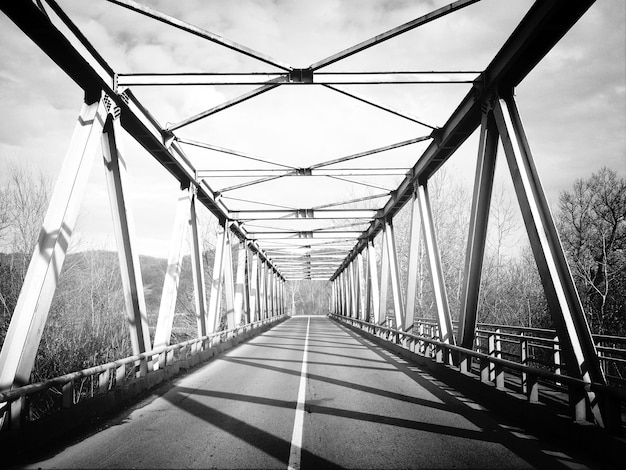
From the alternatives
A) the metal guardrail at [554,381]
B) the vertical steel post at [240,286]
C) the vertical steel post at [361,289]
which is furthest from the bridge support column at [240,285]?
the metal guardrail at [554,381]

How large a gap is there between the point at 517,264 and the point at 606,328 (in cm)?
1415

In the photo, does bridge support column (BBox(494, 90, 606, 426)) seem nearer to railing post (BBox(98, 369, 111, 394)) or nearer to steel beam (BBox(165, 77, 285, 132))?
steel beam (BBox(165, 77, 285, 132))

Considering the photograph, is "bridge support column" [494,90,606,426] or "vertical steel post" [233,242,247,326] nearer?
"bridge support column" [494,90,606,426]

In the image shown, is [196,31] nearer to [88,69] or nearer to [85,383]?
[88,69]

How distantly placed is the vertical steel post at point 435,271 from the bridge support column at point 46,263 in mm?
7906

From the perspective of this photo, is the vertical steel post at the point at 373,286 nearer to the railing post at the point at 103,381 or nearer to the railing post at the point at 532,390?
the railing post at the point at 532,390

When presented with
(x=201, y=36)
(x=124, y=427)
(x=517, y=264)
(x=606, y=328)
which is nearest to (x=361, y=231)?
(x=606, y=328)

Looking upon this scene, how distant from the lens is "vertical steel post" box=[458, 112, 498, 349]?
699cm

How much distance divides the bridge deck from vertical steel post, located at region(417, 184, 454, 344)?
1390 millimetres

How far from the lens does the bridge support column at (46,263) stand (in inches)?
187

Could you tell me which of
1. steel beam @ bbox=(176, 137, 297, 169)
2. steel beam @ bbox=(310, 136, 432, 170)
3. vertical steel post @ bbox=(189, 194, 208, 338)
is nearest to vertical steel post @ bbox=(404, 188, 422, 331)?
steel beam @ bbox=(310, 136, 432, 170)

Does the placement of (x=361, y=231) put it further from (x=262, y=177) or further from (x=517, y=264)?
(x=517, y=264)

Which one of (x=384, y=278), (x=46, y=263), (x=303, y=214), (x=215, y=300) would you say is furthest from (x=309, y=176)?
(x=46, y=263)

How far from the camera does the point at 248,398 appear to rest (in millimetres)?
6941
